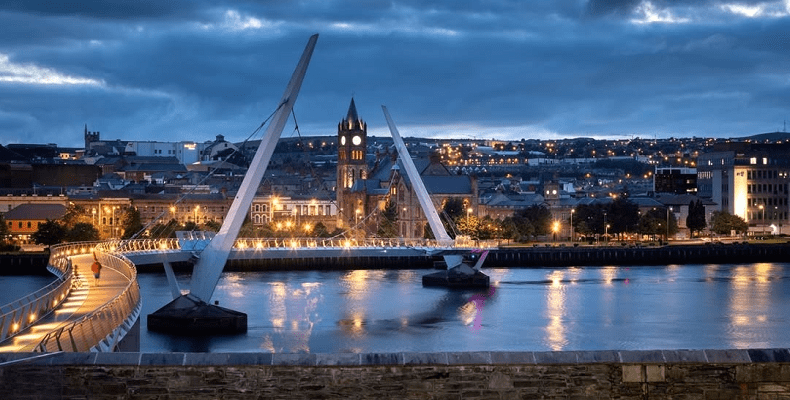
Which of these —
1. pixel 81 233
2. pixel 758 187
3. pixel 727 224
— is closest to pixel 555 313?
pixel 81 233

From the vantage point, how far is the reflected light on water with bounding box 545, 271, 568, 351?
39.3 m

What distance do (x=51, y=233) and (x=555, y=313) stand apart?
43.3 metres

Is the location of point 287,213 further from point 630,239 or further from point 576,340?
point 576,340

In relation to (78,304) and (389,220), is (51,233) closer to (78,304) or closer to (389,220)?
(389,220)

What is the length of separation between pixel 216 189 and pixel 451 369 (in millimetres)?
114051

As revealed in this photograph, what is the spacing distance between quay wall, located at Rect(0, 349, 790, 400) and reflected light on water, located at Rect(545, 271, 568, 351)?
987 inches

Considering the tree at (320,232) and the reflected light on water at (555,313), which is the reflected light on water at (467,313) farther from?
the tree at (320,232)

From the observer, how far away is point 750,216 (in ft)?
377

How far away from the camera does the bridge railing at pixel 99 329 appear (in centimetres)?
1347

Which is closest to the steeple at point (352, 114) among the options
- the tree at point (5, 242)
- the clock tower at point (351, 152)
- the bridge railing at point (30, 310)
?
the clock tower at point (351, 152)

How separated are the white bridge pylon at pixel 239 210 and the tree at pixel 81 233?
1707 inches

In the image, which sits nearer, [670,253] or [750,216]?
[670,253]

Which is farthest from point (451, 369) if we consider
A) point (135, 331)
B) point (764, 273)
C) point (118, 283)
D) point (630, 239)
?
point (630, 239)

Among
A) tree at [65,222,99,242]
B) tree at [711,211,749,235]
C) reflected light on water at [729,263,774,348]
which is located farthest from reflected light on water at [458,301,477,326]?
tree at [711,211,749,235]
